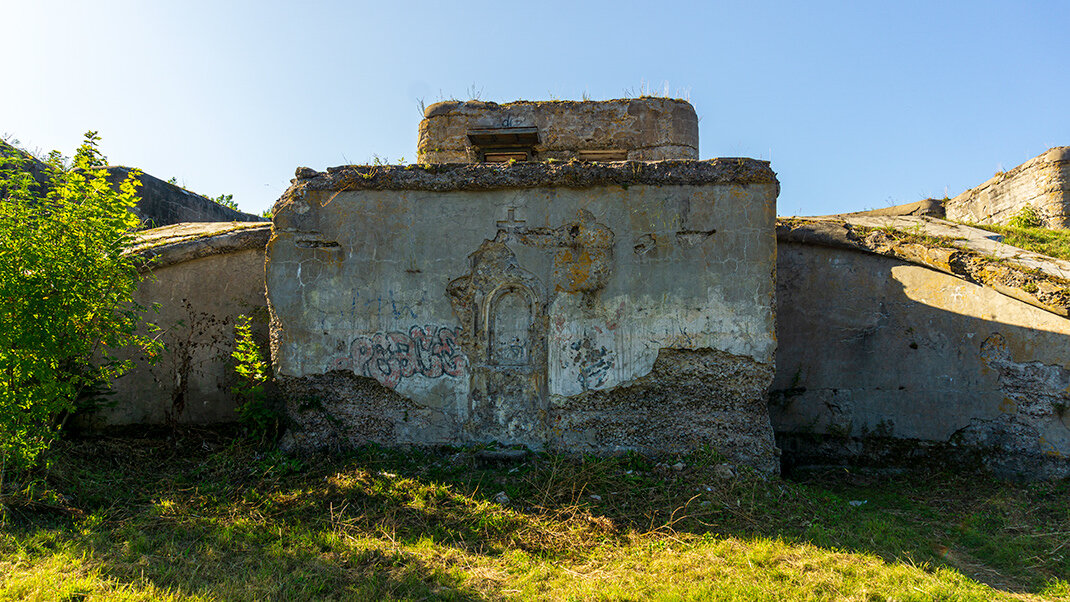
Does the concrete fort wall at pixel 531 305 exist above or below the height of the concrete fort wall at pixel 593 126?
below

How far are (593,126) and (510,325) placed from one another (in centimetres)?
505

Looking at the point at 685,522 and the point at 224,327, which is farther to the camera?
the point at 224,327

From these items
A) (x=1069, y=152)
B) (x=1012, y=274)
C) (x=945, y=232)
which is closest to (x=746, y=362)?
(x=1012, y=274)

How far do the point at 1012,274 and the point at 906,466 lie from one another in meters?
2.18

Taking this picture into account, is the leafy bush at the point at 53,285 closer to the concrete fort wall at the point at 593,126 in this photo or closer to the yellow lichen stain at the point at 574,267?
the yellow lichen stain at the point at 574,267

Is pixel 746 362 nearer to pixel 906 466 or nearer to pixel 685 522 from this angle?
pixel 685 522

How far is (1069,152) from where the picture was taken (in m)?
9.34

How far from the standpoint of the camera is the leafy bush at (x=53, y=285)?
190 inches

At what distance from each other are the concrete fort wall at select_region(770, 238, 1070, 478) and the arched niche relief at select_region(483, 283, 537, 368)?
3.08 metres

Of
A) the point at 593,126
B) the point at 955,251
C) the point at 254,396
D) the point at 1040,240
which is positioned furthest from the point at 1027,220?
the point at 254,396

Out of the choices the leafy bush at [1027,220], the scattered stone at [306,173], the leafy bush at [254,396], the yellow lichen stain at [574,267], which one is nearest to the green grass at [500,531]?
the leafy bush at [254,396]

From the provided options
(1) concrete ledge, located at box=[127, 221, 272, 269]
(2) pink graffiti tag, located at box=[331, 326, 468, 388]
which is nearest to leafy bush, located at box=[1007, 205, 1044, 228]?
(2) pink graffiti tag, located at box=[331, 326, 468, 388]

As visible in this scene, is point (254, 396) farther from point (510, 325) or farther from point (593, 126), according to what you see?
point (593, 126)

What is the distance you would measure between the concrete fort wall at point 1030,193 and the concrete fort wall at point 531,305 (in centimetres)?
637
